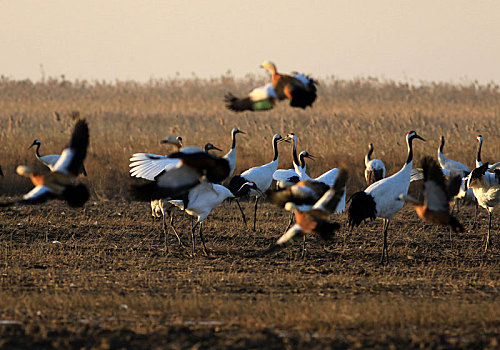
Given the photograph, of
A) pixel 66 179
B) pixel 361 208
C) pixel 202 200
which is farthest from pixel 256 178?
pixel 66 179

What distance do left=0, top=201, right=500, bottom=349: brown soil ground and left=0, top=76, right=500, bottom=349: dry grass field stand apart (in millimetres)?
20

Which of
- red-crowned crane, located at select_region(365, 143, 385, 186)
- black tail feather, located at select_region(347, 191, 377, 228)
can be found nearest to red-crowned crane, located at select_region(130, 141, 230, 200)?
black tail feather, located at select_region(347, 191, 377, 228)

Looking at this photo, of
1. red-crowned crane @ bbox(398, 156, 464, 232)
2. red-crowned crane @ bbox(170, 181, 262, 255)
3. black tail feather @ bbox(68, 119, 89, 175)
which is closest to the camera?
black tail feather @ bbox(68, 119, 89, 175)

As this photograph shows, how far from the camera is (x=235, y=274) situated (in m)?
8.13

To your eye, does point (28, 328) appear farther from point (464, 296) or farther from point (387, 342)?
point (464, 296)

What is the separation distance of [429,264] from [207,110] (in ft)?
63.8

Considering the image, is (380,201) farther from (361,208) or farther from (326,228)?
(326,228)

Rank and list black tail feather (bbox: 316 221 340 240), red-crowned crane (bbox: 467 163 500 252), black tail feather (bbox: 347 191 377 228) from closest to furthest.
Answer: black tail feather (bbox: 316 221 340 240), black tail feather (bbox: 347 191 377 228), red-crowned crane (bbox: 467 163 500 252)

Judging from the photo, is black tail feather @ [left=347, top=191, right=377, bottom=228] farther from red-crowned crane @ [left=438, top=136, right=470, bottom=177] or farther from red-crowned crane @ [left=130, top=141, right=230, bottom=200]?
red-crowned crane @ [left=438, top=136, right=470, bottom=177]

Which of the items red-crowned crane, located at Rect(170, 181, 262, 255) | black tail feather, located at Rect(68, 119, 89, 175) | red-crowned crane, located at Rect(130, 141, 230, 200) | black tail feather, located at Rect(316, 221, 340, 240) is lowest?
black tail feather, located at Rect(316, 221, 340, 240)

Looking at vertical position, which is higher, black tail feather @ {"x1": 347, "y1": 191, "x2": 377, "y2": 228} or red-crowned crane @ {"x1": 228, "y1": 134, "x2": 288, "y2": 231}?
red-crowned crane @ {"x1": 228, "y1": 134, "x2": 288, "y2": 231}

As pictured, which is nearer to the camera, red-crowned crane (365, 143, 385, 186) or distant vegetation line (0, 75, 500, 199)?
red-crowned crane (365, 143, 385, 186)

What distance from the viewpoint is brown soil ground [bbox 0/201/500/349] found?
212 inches

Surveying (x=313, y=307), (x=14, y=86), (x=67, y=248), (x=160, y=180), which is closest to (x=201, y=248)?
(x=67, y=248)
